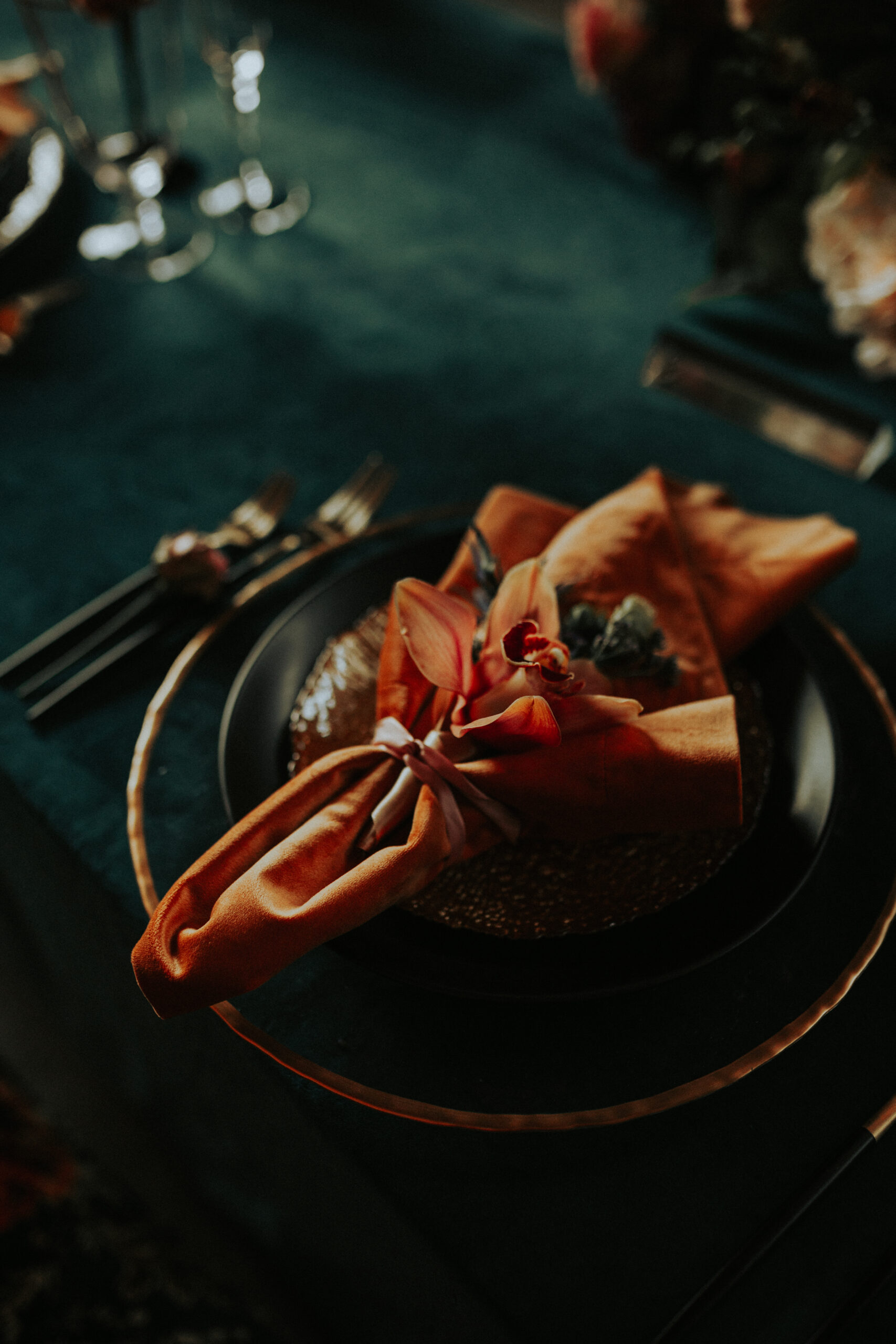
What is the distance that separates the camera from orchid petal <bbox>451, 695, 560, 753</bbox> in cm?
43

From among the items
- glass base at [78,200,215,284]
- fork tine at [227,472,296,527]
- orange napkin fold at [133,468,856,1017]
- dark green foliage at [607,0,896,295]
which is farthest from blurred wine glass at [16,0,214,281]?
orange napkin fold at [133,468,856,1017]

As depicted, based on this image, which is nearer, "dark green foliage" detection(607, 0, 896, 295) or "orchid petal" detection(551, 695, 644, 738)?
"orchid petal" detection(551, 695, 644, 738)

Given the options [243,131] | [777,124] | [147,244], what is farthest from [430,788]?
[243,131]

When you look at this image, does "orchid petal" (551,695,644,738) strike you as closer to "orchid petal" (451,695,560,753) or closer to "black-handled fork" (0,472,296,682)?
"orchid petal" (451,695,560,753)

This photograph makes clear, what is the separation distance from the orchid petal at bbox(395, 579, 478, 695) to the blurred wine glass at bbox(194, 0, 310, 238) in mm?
731

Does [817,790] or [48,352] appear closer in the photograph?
[817,790]

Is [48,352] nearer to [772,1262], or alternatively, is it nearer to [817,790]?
[817,790]

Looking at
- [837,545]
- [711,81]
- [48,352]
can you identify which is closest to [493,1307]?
[837,545]

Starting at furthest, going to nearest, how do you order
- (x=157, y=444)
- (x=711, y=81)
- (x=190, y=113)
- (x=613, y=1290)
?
(x=190, y=113)
(x=711, y=81)
(x=157, y=444)
(x=613, y=1290)

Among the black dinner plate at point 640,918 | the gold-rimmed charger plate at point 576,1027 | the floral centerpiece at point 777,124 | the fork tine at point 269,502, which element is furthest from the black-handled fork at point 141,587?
the floral centerpiece at point 777,124

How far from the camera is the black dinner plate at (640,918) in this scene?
433 mm

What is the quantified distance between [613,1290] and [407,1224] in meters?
0.09

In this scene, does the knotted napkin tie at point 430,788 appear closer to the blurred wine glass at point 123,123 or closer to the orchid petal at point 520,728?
the orchid petal at point 520,728

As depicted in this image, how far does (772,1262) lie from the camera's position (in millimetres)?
409
